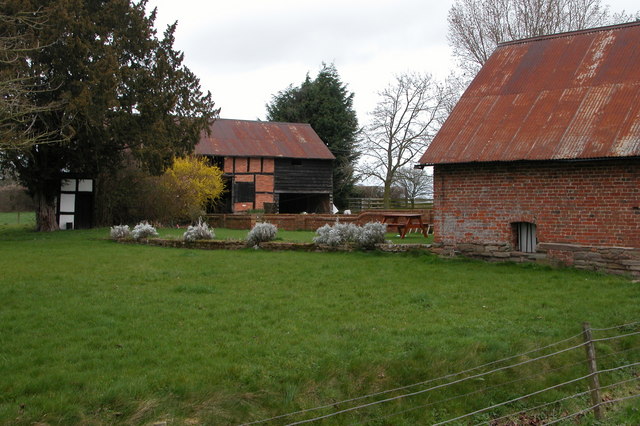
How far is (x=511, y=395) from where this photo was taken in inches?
259

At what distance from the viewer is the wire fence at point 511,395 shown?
18.9 ft

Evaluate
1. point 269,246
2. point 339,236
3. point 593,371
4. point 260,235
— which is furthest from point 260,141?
point 593,371

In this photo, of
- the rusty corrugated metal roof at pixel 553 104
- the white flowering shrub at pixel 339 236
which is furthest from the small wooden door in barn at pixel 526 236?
the white flowering shrub at pixel 339 236

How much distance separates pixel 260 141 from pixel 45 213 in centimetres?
1600

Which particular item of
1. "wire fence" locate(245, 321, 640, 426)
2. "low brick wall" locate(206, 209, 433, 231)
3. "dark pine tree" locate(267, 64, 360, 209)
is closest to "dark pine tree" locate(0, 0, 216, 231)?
"low brick wall" locate(206, 209, 433, 231)

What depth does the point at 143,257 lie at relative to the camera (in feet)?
50.1

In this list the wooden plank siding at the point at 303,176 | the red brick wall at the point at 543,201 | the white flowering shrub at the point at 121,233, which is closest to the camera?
the red brick wall at the point at 543,201

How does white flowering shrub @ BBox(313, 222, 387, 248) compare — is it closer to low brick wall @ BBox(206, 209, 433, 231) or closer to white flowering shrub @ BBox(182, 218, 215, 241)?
white flowering shrub @ BBox(182, 218, 215, 241)

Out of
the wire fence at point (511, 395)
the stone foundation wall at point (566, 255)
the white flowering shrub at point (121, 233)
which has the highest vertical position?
the white flowering shrub at point (121, 233)

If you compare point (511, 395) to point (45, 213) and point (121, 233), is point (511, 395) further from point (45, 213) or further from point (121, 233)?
point (45, 213)

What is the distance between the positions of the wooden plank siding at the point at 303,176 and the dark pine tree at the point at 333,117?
463 centimetres

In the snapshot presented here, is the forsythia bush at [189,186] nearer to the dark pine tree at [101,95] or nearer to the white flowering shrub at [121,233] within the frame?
the dark pine tree at [101,95]

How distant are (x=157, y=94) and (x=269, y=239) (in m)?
8.56

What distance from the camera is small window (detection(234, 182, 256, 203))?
3647 cm
